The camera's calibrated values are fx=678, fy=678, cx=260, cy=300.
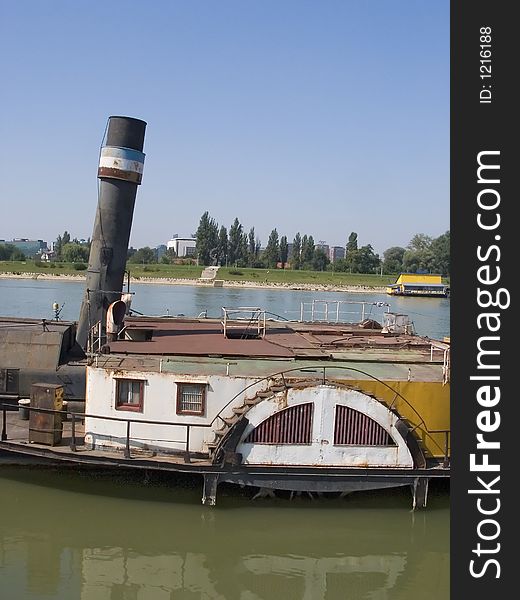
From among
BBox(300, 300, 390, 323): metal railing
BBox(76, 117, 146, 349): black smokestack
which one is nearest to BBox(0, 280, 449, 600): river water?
BBox(76, 117, 146, 349): black smokestack

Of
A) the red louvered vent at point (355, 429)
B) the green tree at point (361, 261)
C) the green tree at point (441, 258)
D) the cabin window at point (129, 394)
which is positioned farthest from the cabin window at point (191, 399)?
the green tree at point (441, 258)

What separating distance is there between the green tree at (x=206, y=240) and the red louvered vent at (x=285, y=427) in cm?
11818

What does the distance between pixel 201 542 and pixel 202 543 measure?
0.03 meters

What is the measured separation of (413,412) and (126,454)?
5686 mm

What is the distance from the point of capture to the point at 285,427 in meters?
12.8

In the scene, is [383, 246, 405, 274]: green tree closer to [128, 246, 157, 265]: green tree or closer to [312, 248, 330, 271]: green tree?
[312, 248, 330, 271]: green tree

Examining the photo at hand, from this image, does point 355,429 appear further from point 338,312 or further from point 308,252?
point 308,252

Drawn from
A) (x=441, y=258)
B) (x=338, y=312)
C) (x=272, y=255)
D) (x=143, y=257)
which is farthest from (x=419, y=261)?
(x=338, y=312)

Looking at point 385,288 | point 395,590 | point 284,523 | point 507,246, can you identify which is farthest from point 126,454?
point 385,288

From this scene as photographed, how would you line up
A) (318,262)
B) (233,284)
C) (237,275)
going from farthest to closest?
1. (318,262)
2. (237,275)
3. (233,284)

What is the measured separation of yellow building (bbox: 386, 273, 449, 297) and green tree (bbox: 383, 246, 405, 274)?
3493 cm

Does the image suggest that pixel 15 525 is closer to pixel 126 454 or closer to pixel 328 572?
pixel 126 454

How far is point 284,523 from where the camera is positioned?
1298 centimetres

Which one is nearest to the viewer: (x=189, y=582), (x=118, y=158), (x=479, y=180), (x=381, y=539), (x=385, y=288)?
(x=479, y=180)
